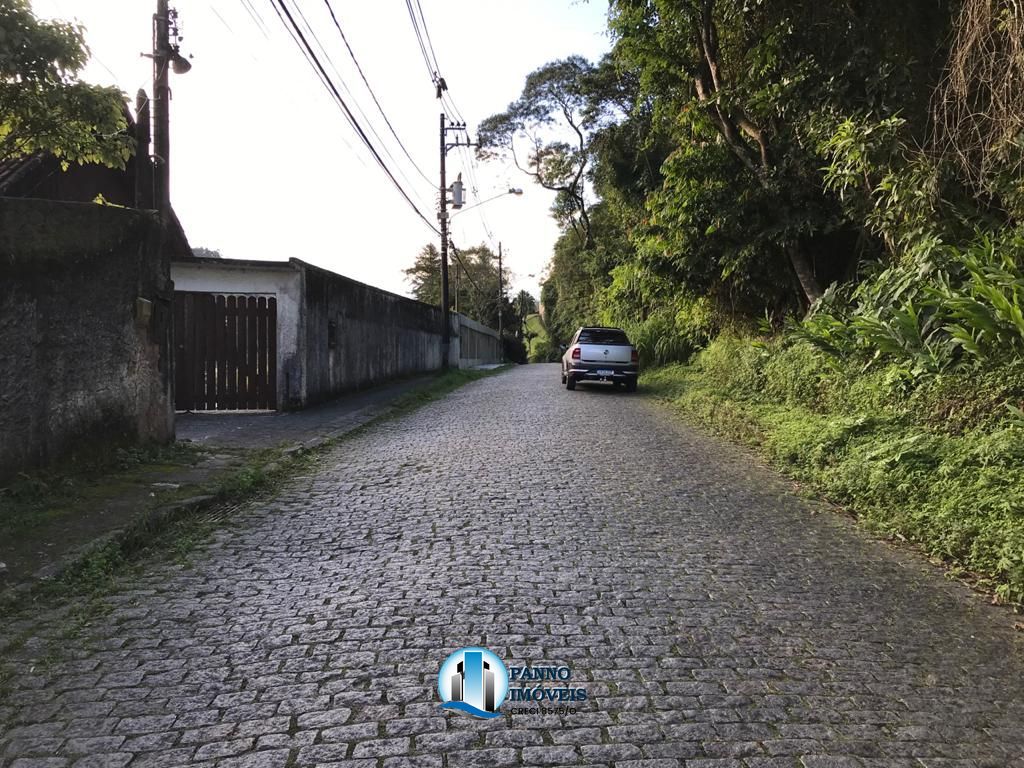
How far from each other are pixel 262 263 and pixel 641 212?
45.1ft

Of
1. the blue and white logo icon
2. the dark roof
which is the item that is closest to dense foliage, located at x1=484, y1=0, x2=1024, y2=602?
the blue and white logo icon

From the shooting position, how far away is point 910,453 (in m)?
6.13

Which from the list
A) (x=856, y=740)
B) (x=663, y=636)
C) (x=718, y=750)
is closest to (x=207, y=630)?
(x=663, y=636)

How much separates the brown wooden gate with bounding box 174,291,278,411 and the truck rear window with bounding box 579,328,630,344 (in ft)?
24.5

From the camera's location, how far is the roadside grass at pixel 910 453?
185 inches

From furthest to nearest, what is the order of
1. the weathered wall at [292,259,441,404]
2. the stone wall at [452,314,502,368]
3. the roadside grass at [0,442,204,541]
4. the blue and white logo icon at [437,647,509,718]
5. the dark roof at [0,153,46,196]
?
1. the stone wall at [452,314,502,368]
2. the weathered wall at [292,259,441,404]
3. the dark roof at [0,153,46,196]
4. the roadside grass at [0,442,204,541]
5. the blue and white logo icon at [437,647,509,718]

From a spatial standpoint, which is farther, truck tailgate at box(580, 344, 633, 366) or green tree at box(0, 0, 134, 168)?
truck tailgate at box(580, 344, 633, 366)

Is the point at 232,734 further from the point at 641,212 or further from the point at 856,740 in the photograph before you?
the point at 641,212

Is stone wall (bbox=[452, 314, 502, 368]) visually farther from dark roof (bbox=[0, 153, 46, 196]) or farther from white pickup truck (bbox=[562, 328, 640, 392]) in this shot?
dark roof (bbox=[0, 153, 46, 196])

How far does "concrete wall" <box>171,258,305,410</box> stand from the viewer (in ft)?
40.1

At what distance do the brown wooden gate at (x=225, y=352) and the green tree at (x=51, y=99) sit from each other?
4.37 m

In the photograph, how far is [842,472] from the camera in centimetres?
656

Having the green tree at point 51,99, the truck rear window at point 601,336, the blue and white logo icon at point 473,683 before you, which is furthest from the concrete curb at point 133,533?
the truck rear window at point 601,336

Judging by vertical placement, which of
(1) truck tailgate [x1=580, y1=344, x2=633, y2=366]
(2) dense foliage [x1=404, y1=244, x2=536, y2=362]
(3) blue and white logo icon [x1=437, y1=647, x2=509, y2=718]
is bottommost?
(3) blue and white logo icon [x1=437, y1=647, x2=509, y2=718]
